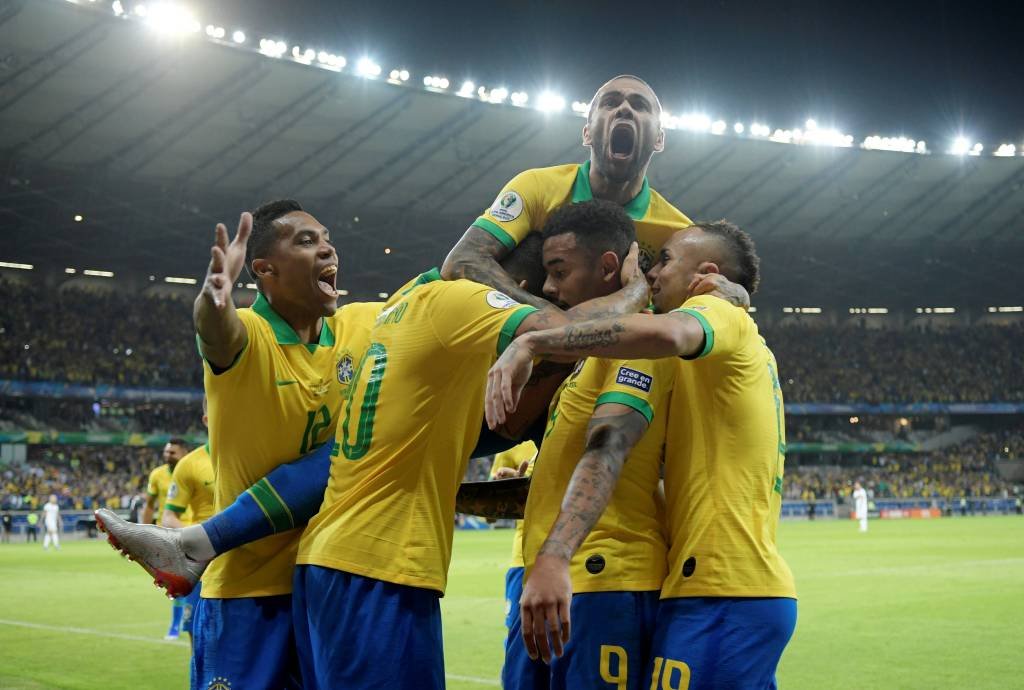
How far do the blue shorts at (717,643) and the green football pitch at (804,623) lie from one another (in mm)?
976

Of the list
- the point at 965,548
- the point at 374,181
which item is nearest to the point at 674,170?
the point at 374,181

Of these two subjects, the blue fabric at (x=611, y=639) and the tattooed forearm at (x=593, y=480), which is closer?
the tattooed forearm at (x=593, y=480)

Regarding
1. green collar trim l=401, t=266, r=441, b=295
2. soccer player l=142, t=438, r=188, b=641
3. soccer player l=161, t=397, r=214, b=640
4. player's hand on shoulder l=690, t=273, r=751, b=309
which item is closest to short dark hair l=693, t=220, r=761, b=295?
player's hand on shoulder l=690, t=273, r=751, b=309

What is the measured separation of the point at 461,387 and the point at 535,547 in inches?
24.9

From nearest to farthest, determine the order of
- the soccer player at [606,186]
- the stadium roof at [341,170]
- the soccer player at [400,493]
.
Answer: the soccer player at [400,493], the soccer player at [606,186], the stadium roof at [341,170]

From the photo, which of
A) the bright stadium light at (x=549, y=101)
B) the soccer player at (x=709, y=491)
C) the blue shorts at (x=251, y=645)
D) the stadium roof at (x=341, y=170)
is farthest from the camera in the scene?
the bright stadium light at (x=549, y=101)

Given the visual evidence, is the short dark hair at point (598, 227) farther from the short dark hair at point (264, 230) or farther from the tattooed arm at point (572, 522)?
the short dark hair at point (264, 230)

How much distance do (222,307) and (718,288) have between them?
1.83 m

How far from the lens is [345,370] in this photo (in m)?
4.41

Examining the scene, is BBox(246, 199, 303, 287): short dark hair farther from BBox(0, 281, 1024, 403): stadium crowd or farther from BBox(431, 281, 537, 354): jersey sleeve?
BBox(0, 281, 1024, 403): stadium crowd

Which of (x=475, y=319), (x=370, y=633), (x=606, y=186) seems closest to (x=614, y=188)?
(x=606, y=186)

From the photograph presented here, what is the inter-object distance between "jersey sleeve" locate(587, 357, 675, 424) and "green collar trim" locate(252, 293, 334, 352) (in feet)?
4.84

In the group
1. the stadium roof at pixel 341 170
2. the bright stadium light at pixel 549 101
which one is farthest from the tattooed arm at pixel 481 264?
the bright stadium light at pixel 549 101

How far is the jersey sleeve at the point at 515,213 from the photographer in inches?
182
